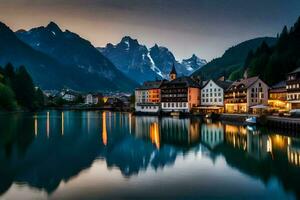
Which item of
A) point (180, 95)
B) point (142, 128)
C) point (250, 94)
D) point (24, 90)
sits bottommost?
point (142, 128)

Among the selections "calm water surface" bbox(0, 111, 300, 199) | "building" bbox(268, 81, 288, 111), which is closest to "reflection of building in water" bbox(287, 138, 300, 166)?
"calm water surface" bbox(0, 111, 300, 199)

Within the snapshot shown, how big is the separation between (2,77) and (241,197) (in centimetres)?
12556

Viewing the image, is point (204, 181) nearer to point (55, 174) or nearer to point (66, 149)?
point (55, 174)

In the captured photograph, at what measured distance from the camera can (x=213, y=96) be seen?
4530 inches

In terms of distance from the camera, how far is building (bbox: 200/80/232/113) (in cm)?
11142

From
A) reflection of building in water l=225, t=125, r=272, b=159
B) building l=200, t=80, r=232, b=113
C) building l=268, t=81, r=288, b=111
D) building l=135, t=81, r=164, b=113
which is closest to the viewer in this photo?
reflection of building in water l=225, t=125, r=272, b=159

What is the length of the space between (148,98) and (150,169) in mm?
111920

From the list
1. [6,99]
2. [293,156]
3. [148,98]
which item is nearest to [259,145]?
[293,156]

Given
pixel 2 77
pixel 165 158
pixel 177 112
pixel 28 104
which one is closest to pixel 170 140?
pixel 165 158

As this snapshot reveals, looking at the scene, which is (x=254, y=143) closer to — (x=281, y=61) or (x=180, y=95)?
(x=281, y=61)

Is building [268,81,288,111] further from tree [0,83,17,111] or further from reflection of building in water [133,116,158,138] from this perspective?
tree [0,83,17,111]

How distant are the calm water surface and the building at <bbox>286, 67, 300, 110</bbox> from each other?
30.5 meters

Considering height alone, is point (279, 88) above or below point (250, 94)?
above

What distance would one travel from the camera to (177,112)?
117 m
